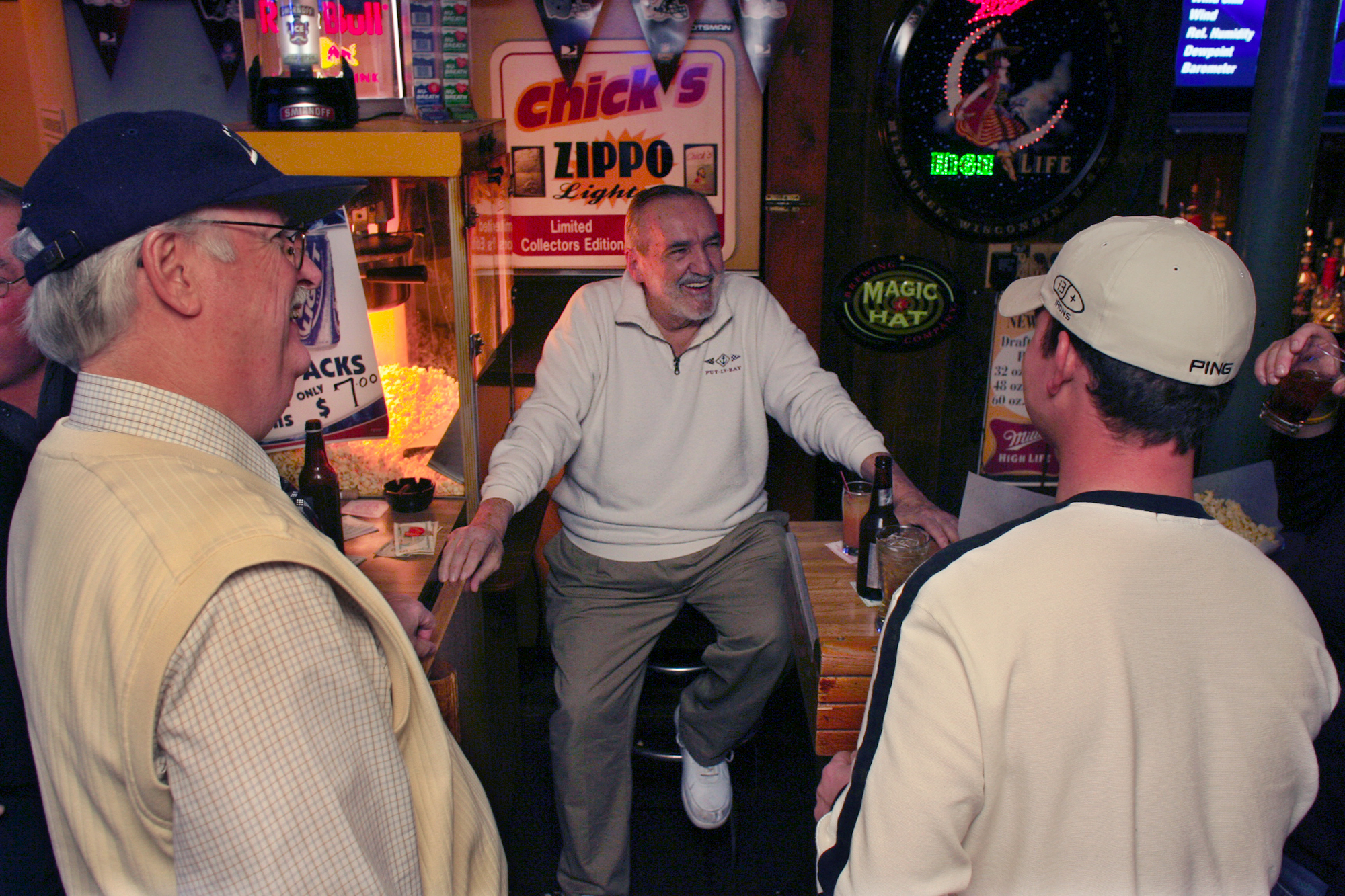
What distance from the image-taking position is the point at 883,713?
117 centimetres

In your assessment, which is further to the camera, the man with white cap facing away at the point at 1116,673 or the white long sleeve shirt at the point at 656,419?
the white long sleeve shirt at the point at 656,419

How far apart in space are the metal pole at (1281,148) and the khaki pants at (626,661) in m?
1.73

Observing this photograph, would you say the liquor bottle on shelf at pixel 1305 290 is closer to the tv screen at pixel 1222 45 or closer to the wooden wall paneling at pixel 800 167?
the tv screen at pixel 1222 45

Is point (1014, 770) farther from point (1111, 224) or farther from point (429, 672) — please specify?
point (429, 672)

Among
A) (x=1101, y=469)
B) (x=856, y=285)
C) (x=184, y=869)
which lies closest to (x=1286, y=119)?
(x=856, y=285)

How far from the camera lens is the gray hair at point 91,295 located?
1.02 m

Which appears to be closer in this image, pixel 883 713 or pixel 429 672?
pixel 883 713

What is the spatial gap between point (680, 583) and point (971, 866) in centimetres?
168

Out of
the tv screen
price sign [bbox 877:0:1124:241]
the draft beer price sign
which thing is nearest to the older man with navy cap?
price sign [bbox 877:0:1124:241]

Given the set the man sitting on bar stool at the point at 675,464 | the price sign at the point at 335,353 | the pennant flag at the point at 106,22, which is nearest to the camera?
the price sign at the point at 335,353

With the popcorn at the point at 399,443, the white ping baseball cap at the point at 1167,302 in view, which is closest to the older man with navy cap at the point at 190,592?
the white ping baseball cap at the point at 1167,302

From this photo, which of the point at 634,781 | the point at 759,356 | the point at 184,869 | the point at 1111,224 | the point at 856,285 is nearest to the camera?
the point at 184,869

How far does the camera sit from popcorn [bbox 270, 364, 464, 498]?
7.99ft

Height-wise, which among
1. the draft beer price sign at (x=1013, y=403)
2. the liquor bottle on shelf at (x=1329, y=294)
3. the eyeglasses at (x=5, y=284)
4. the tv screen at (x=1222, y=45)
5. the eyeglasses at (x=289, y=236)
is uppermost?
the tv screen at (x=1222, y=45)
